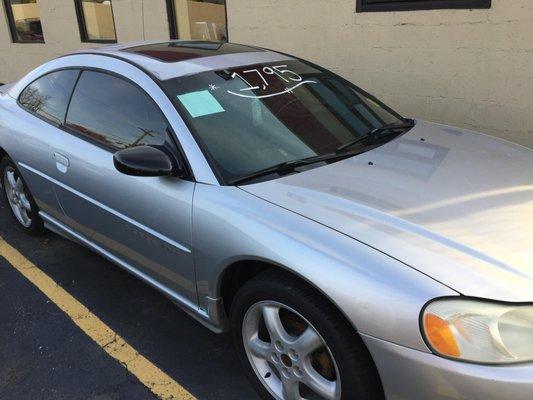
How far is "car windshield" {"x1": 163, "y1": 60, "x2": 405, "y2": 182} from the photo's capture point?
8.08ft

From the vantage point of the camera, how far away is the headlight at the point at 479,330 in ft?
5.25

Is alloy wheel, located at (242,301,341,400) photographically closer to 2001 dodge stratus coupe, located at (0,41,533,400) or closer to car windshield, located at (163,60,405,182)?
2001 dodge stratus coupe, located at (0,41,533,400)

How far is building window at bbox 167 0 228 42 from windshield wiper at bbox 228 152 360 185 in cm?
468

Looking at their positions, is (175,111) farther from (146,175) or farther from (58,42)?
(58,42)

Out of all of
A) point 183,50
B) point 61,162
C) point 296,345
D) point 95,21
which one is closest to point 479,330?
point 296,345

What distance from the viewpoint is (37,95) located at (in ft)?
12.1

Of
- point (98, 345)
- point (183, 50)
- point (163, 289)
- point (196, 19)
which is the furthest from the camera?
point (196, 19)

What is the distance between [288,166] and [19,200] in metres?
2.67

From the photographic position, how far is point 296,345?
2025 millimetres

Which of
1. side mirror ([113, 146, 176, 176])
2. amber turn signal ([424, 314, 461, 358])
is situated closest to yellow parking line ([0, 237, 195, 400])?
side mirror ([113, 146, 176, 176])

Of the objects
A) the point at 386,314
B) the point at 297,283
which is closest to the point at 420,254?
the point at 386,314

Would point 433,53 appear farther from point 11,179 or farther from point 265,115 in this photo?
point 11,179

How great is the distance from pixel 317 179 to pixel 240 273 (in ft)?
1.80

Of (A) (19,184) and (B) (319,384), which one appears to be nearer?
(B) (319,384)
